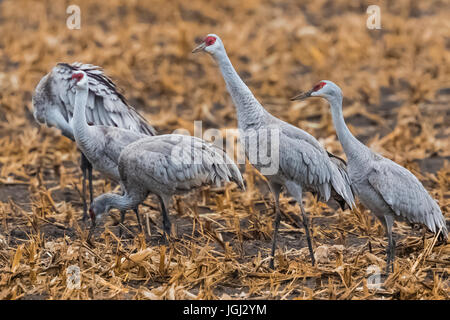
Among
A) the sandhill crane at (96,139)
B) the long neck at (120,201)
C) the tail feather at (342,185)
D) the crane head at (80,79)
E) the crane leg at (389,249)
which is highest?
the crane head at (80,79)

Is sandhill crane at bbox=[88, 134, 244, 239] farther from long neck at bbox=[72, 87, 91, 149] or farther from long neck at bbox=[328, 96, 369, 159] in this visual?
long neck at bbox=[328, 96, 369, 159]

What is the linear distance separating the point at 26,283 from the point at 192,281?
98 cm

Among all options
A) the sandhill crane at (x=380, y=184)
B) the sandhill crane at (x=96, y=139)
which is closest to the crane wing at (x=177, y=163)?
the sandhill crane at (x=96, y=139)

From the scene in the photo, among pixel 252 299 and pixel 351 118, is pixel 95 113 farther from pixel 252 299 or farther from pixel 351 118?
pixel 351 118

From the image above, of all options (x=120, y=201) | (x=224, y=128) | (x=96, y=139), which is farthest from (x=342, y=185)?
(x=224, y=128)

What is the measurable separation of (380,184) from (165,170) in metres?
1.41

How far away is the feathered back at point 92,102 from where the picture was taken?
637 cm

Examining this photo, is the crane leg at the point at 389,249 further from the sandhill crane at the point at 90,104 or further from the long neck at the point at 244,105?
the sandhill crane at the point at 90,104

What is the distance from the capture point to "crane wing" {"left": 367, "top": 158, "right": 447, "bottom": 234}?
191 inches

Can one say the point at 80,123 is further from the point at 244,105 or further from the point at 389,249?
the point at 389,249

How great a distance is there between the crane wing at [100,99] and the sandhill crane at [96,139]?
1.74ft

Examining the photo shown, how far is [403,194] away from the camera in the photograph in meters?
4.89

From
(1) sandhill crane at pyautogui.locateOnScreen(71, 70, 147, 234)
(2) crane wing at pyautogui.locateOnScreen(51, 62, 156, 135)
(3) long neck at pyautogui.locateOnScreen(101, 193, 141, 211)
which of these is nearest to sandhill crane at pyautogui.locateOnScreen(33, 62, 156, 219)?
(2) crane wing at pyautogui.locateOnScreen(51, 62, 156, 135)

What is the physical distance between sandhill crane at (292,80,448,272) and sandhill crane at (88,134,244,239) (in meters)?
0.84
